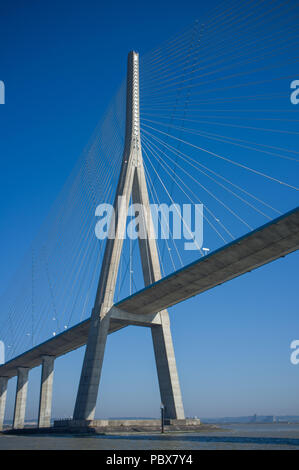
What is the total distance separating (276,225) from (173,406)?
16.0m

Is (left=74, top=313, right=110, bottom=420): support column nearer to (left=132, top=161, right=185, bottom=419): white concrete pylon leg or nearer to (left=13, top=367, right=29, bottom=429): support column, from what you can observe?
(left=132, top=161, right=185, bottom=419): white concrete pylon leg

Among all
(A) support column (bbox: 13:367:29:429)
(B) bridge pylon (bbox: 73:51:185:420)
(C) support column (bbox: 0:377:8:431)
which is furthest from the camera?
(C) support column (bbox: 0:377:8:431)

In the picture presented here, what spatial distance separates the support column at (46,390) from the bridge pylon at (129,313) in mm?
21212

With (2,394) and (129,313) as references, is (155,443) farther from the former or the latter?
(2,394)

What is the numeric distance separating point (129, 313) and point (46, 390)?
910 inches

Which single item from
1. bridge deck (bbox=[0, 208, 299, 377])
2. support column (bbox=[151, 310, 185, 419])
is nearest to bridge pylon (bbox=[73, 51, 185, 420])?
support column (bbox=[151, 310, 185, 419])

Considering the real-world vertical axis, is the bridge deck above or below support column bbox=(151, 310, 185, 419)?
above

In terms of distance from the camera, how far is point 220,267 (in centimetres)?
2522

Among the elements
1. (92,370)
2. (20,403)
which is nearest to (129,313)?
(92,370)

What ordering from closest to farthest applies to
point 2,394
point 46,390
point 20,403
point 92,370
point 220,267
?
1. point 220,267
2. point 92,370
3. point 46,390
4. point 20,403
5. point 2,394

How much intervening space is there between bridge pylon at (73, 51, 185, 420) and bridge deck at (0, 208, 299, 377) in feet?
4.56

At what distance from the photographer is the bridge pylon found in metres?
29.6
